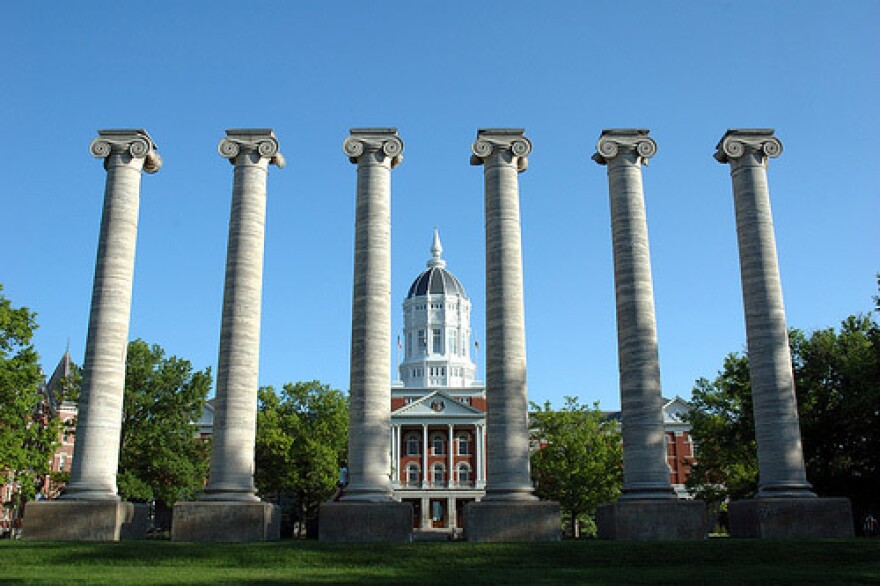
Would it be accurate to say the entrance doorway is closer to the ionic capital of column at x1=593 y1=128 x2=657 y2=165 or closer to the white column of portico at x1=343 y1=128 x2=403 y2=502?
the white column of portico at x1=343 y1=128 x2=403 y2=502

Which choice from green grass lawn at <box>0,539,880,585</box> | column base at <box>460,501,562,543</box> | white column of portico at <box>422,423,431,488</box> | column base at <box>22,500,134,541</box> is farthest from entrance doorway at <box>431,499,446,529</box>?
green grass lawn at <box>0,539,880,585</box>

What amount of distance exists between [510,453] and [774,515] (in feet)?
42.9

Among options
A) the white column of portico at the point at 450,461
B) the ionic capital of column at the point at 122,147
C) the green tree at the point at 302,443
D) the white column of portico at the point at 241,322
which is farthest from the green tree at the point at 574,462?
the ionic capital of column at the point at 122,147

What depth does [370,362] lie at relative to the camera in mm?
42062

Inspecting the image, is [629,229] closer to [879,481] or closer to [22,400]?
[879,481]

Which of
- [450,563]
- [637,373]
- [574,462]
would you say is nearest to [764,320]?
[637,373]

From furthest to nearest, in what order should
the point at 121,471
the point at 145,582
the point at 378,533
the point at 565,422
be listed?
1. the point at 565,422
2. the point at 121,471
3. the point at 378,533
4. the point at 145,582

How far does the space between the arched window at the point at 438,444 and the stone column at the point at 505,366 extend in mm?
92575

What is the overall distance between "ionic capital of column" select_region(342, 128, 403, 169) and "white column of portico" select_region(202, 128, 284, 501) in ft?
14.1

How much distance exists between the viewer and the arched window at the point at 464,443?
132875mm

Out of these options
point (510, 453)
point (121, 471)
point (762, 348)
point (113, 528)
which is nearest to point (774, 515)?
point (762, 348)

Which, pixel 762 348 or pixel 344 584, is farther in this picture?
pixel 762 348

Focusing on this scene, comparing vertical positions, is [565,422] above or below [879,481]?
above

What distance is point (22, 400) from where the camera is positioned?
184ft
